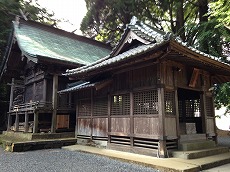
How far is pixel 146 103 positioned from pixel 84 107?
13.7ft

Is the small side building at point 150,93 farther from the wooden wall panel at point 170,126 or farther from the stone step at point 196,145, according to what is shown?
the stone step at point 196,145

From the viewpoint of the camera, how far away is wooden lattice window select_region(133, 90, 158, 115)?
7.43 m

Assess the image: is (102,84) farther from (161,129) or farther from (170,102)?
(161,129)

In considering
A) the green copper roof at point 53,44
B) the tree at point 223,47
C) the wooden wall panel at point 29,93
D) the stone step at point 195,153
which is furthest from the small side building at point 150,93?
the wooden wall panel at point 29,93

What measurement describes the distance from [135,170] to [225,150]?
4453 mm

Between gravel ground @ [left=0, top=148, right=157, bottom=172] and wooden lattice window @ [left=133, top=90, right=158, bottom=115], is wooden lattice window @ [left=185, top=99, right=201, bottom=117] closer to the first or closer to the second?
wooden lattice window @ [left=133, top=90, right=158, bottom=115]

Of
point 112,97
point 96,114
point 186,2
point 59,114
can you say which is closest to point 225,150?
point 112,97

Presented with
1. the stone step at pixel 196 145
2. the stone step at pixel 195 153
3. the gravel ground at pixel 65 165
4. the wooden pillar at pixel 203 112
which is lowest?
the gravel ground at pixel 65 165

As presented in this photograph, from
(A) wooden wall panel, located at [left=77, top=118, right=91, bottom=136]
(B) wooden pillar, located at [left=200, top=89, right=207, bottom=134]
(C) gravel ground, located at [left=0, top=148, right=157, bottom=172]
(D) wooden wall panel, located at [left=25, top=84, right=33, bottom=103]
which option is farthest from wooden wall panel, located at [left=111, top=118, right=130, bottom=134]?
(D) wooden wall panel, located at [left=25, top=84, right=33, bottom=103]

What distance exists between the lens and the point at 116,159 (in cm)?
696

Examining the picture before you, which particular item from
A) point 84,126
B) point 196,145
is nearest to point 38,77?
point 84,126

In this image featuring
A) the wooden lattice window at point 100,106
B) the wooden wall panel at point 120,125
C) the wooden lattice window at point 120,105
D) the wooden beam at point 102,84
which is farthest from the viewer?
the wooden lattice window at point 100,106

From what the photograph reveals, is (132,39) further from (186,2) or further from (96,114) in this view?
(186,2)

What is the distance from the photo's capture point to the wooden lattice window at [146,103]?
7430 millimetres
